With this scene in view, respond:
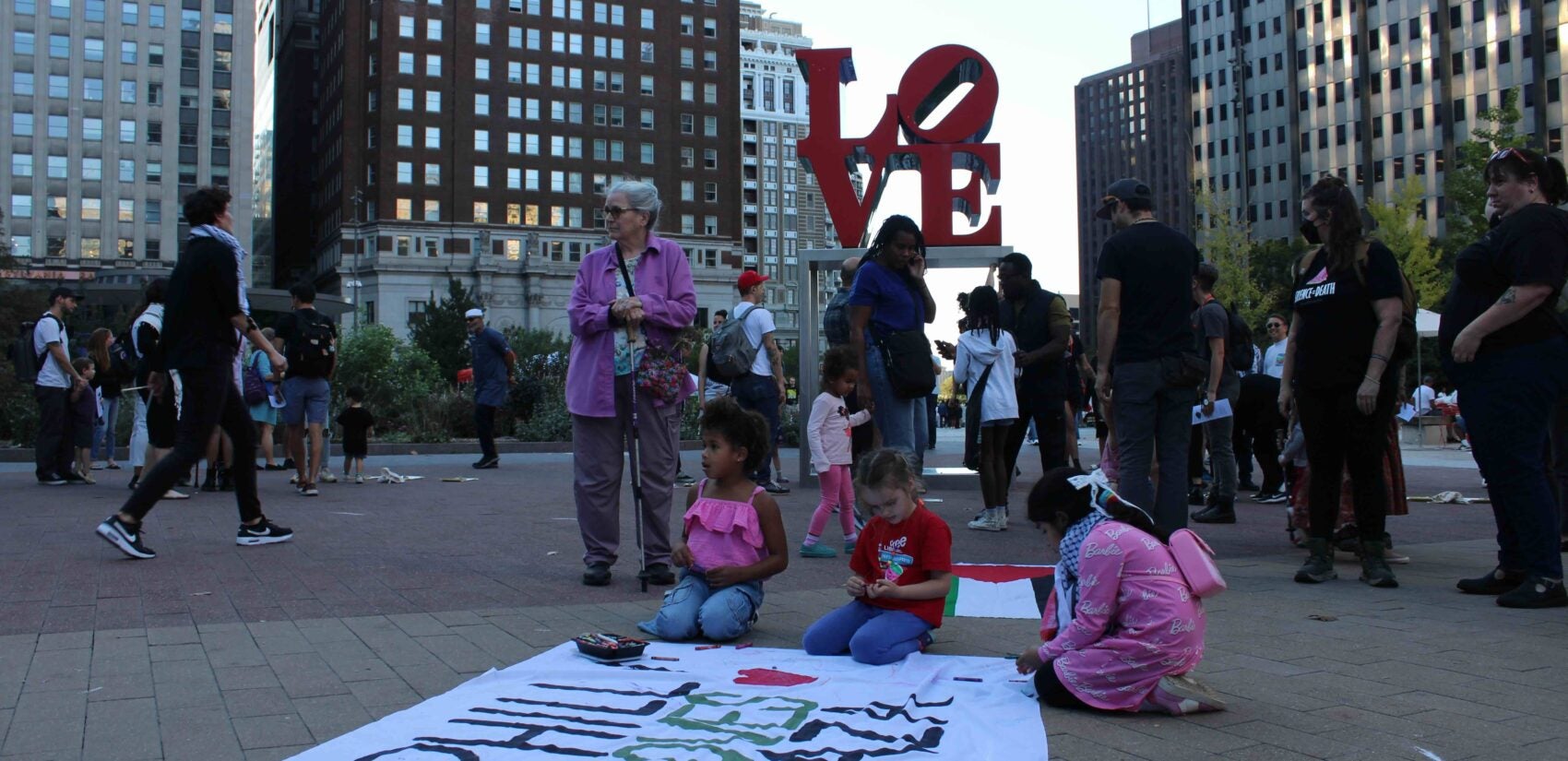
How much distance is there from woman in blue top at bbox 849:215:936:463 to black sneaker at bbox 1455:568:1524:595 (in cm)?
289

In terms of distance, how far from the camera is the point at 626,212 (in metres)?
5.90

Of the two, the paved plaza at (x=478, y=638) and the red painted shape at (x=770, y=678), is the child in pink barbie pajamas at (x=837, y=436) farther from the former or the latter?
the red painted shape at (x=770, y=678)

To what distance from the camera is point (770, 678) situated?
3.82 meters

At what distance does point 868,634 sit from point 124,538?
416 centimetres

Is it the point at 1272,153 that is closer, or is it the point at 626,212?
the point at 626,212

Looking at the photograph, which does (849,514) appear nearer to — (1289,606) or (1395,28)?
(1289,606)

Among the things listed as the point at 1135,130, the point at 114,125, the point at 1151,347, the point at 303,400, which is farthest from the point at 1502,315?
the point at 1135,130

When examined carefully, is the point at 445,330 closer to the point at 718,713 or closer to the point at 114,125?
the point at 114,125

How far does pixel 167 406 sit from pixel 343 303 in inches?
441

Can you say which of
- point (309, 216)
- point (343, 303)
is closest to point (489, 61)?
point (309, 216)

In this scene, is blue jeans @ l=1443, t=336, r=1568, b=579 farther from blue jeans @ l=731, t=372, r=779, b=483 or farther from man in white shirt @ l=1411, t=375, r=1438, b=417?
man in white shirt @ l=1411, t=375, r=1438, b=417

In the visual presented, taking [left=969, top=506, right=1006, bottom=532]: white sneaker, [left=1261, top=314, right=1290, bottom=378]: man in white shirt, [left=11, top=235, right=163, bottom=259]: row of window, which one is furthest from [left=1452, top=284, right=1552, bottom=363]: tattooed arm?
[left=11, top=235, right=163, bottom=259]: row of window

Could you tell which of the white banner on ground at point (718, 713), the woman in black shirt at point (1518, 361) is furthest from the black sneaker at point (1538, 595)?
the white banner on ground at point (718, 713)

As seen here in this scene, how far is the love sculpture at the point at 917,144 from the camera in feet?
40.8
